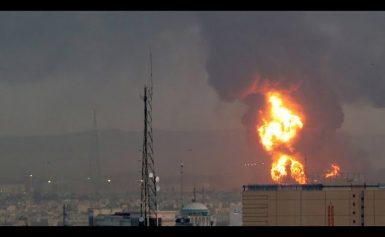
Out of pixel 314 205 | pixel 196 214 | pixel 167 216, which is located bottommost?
pixel 196 214

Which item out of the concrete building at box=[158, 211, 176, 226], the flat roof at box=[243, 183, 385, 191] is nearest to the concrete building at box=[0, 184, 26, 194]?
the concrete building at box=[158, 211, 176, 226]

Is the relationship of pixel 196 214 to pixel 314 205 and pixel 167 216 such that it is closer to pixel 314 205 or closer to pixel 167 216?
pixel 167 216

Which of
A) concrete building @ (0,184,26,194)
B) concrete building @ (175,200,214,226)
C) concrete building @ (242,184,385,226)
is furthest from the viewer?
concrete building @ (175,200,214,226)

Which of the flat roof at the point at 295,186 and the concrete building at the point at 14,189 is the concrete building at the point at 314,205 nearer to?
the flat roof at the point at 295,186

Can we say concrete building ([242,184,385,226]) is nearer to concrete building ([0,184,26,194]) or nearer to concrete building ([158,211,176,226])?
concrete building ([158,211,176,226])

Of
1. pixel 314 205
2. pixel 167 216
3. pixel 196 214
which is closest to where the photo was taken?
pixel 167 216

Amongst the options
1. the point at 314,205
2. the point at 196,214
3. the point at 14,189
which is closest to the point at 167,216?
the point at 196,214

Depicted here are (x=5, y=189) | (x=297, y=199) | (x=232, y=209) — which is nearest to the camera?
(x=5, y=189)
